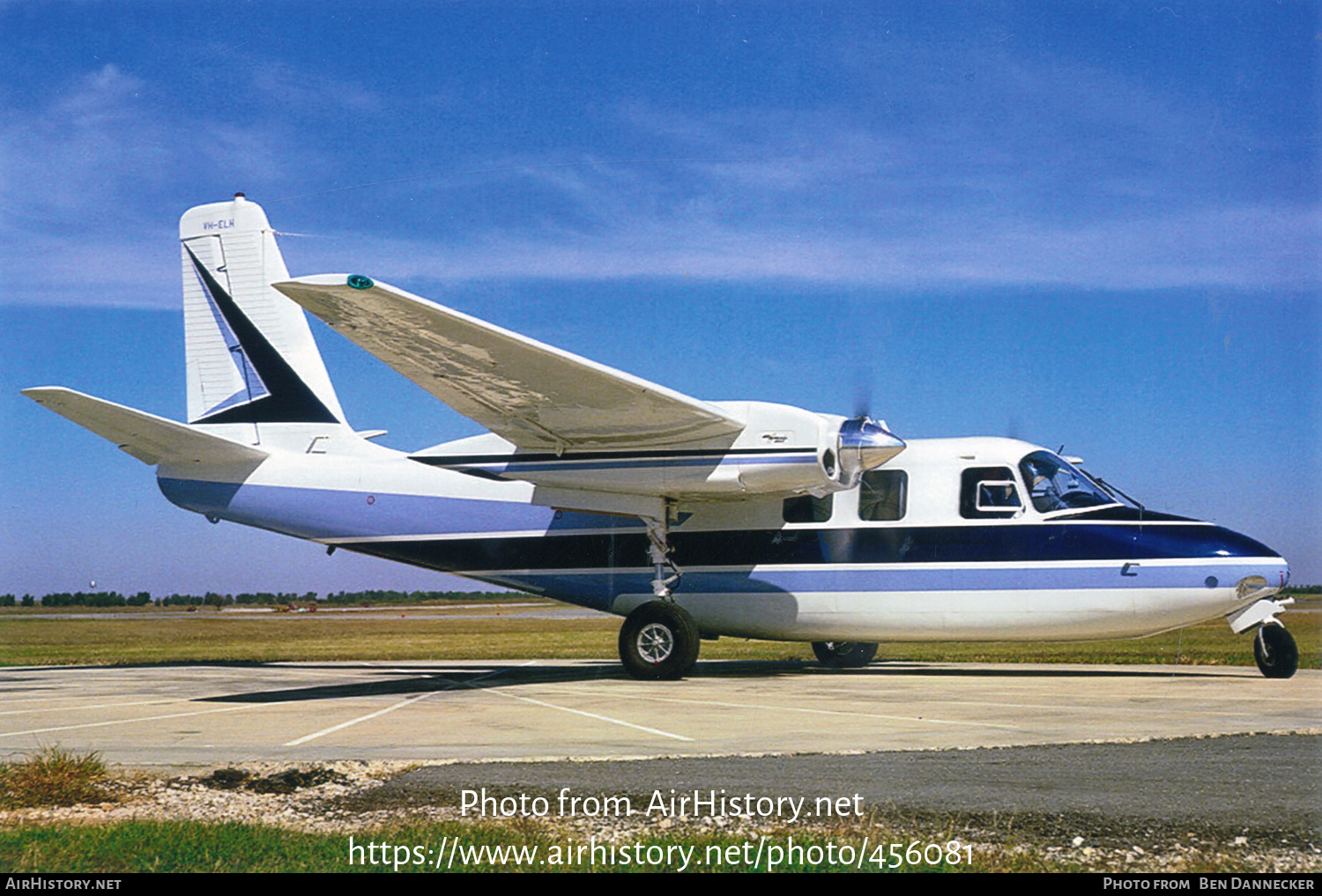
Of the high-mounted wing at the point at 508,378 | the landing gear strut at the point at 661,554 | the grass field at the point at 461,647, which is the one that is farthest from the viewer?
the grass field at the point at 461,647

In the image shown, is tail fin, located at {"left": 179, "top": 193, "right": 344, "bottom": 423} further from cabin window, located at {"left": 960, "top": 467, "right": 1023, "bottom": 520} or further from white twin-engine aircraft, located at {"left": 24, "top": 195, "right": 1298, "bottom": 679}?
cabin window, located at {"left": 960, "top": 467, "right": 1023, "bottom": 520}

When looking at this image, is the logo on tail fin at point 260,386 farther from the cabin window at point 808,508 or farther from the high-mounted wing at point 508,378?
the cabin window at point 808,508

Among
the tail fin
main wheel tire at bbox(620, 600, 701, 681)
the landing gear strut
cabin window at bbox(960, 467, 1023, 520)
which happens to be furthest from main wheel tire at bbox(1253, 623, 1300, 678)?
the tail fin

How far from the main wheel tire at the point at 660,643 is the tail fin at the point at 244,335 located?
649 centimetres

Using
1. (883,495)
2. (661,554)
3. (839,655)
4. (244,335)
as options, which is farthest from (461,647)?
(883,495)

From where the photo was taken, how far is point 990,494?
1380 centimetres

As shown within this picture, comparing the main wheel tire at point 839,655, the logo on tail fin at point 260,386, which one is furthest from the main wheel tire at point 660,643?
the logo on tail fin at point 260,386

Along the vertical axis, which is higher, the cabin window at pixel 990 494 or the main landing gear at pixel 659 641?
the cabin window at pixel 990 494

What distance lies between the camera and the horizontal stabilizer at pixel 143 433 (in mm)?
12984

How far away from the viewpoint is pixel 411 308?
410 inches

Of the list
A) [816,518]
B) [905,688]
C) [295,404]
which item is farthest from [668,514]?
[295,404]

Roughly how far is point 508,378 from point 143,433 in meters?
6.40

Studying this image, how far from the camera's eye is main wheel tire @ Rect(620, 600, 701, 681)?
13.7 metres

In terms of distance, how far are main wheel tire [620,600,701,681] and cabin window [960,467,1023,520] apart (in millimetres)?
3961
